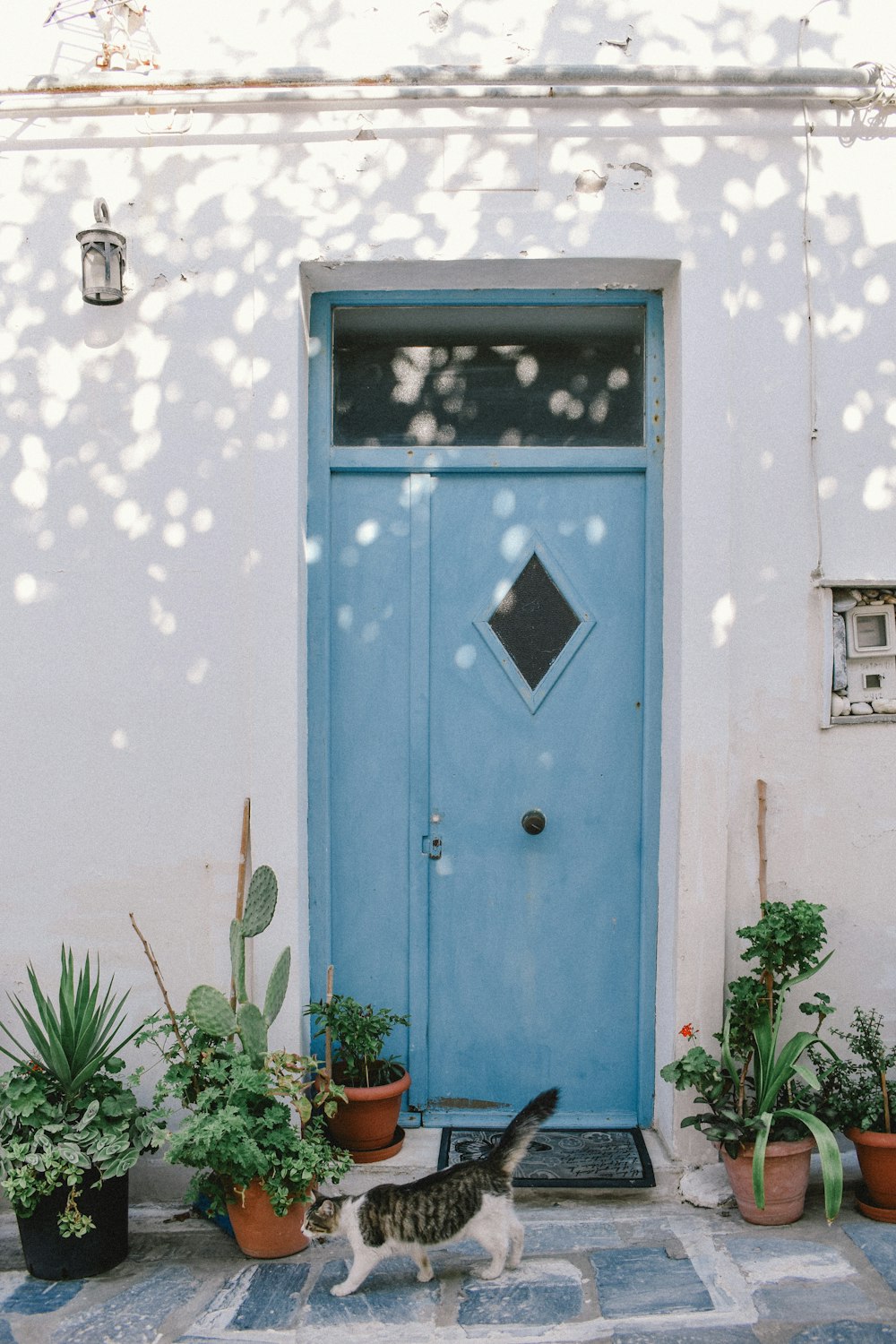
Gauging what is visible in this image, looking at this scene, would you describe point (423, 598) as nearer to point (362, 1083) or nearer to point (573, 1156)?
point (362, 1083)

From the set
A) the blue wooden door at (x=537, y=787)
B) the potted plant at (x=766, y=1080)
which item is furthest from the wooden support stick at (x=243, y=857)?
the potted plant at (x=766, y=1080)

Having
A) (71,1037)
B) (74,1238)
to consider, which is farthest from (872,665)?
(74,1238)

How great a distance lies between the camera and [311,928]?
12.6 feet

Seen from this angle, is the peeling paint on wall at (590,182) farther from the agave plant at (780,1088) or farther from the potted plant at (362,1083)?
the potted plant at (362,1083)

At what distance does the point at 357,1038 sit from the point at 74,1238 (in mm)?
1034

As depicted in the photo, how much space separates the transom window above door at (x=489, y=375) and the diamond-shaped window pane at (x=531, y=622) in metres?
0.53

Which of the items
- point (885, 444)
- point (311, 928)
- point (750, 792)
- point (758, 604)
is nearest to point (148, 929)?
point (311, 928)

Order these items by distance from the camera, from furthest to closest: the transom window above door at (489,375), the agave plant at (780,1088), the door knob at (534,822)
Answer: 1. the transom window above door at (489,375)
2. the door knob at (534,822)
3. the agave plant at (780,1088)

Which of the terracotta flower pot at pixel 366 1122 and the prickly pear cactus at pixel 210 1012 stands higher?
the prickly pear cactus at pixel 210 1012

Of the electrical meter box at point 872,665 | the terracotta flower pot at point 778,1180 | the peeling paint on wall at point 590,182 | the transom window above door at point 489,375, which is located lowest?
the terracotta flower pot at point 778,1180

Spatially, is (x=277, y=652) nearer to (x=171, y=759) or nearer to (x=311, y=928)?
(x=171, y=759)

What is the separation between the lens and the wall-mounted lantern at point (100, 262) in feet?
11.7

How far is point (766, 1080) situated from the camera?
3.32 meters

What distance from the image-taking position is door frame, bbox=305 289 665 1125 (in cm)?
384
